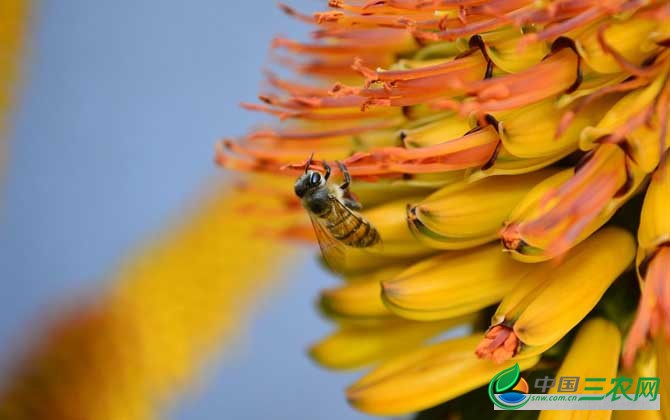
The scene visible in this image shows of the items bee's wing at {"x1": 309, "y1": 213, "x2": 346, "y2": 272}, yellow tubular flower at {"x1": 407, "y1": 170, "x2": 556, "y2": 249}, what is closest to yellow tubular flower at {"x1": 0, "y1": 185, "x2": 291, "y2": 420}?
bee's wing at {"x1": 309, "y1": 213, "x2": 346, "y2": 272}

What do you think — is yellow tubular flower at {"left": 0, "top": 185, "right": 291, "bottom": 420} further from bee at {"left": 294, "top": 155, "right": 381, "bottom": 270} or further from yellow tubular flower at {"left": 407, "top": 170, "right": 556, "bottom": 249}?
yellow tubular flower at {"left": 407, "top": 170, "right": 556, "bottom": 249}

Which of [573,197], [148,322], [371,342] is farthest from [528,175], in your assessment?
[148,322]

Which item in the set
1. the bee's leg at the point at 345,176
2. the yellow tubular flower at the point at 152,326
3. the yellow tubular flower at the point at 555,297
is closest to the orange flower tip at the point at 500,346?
the yellow tubular flower at the point at 555,297

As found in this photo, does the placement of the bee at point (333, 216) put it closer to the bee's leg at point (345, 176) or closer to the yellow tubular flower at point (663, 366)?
the bee's leg at point (345, 176)

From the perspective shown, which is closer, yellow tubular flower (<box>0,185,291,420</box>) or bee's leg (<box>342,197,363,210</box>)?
bee's leg (<box>342,197,363,210</box>)

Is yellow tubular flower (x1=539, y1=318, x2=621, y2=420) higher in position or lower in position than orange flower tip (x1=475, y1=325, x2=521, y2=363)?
higher

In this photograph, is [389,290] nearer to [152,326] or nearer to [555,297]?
[555,297]

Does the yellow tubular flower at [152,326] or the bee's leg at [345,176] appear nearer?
the bee's leg at [345,176]

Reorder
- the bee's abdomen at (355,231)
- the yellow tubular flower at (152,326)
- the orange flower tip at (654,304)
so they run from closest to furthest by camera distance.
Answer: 1. the orange flower tip at (654,304)
2. the bee's abdomen at (355,231)
3. the yellow tubular flower at (152,326)

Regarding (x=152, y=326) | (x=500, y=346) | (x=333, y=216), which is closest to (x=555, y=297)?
(x=500, y=346)
